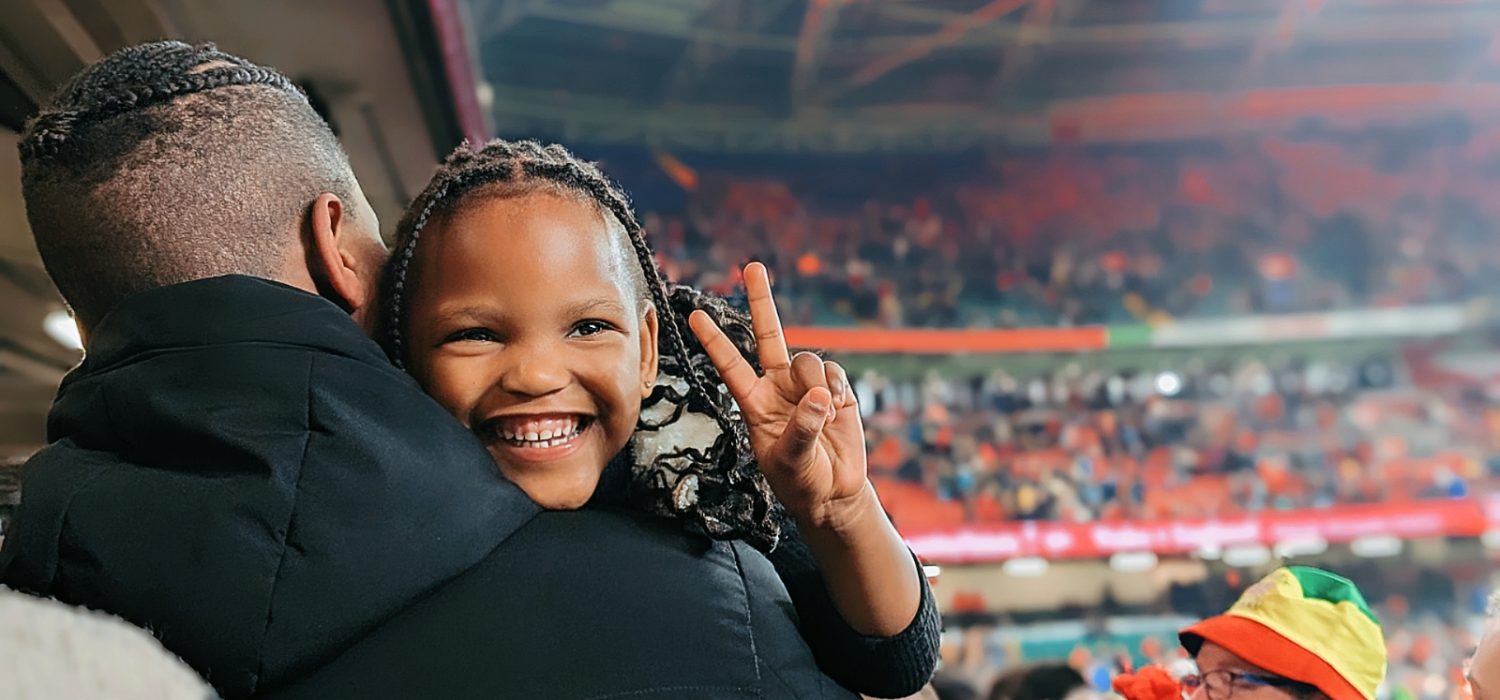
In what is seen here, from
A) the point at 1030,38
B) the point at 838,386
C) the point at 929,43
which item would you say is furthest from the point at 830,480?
the point at 929,43

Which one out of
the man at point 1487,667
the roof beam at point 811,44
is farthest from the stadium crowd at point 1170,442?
the man at point 1487,667

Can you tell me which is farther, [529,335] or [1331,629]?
[1331,629]

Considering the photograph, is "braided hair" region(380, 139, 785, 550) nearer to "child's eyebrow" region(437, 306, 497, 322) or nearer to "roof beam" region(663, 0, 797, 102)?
"child's eyebrow" region(437, 306, 497, 322)

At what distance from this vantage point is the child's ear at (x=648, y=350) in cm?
128

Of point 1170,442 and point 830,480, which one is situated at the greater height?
point 830,480

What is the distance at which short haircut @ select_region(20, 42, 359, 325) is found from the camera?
3.52 ft

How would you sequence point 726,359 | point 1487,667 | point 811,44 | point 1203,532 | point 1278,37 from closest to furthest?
1. point 726,359
2. point 1487,667
3. point 1203,532
4. point 811,44
5. point 1278,37

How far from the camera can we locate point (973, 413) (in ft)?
43.0

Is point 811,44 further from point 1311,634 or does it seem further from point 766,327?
point 766,327

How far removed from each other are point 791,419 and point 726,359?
0.12 meters

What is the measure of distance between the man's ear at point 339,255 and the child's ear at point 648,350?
275mm

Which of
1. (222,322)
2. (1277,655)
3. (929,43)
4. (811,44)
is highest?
(222,322)

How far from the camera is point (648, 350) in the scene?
4.22ft

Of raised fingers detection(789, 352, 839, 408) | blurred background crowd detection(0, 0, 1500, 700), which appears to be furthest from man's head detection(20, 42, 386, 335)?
blurred background crowd detection(0, 0, 1500, 700)
